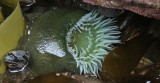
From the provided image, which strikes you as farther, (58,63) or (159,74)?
(58,63)

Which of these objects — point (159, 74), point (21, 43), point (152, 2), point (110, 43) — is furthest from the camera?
point (21, 43)

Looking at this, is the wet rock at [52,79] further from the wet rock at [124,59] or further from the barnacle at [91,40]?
the wet rock at [124,59]

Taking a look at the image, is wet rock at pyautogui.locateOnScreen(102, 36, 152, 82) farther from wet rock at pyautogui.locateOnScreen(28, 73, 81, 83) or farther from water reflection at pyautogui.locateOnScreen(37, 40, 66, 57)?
water reflection at pyautogui.locateOnScreen(37, 40, 66, 57)

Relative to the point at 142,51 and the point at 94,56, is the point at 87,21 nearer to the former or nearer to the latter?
the point at 94,56

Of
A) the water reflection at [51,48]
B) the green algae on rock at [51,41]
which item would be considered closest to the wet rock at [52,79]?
the green algae on rock at [51,41]

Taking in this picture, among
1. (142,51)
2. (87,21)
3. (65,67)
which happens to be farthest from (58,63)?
(142,51)

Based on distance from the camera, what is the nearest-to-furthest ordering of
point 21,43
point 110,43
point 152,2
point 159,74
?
1. point 152,2
2. point 159,74
3. point 110,43
4. point 21,43

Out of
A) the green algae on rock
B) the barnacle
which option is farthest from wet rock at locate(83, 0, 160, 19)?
the green algae on rock
